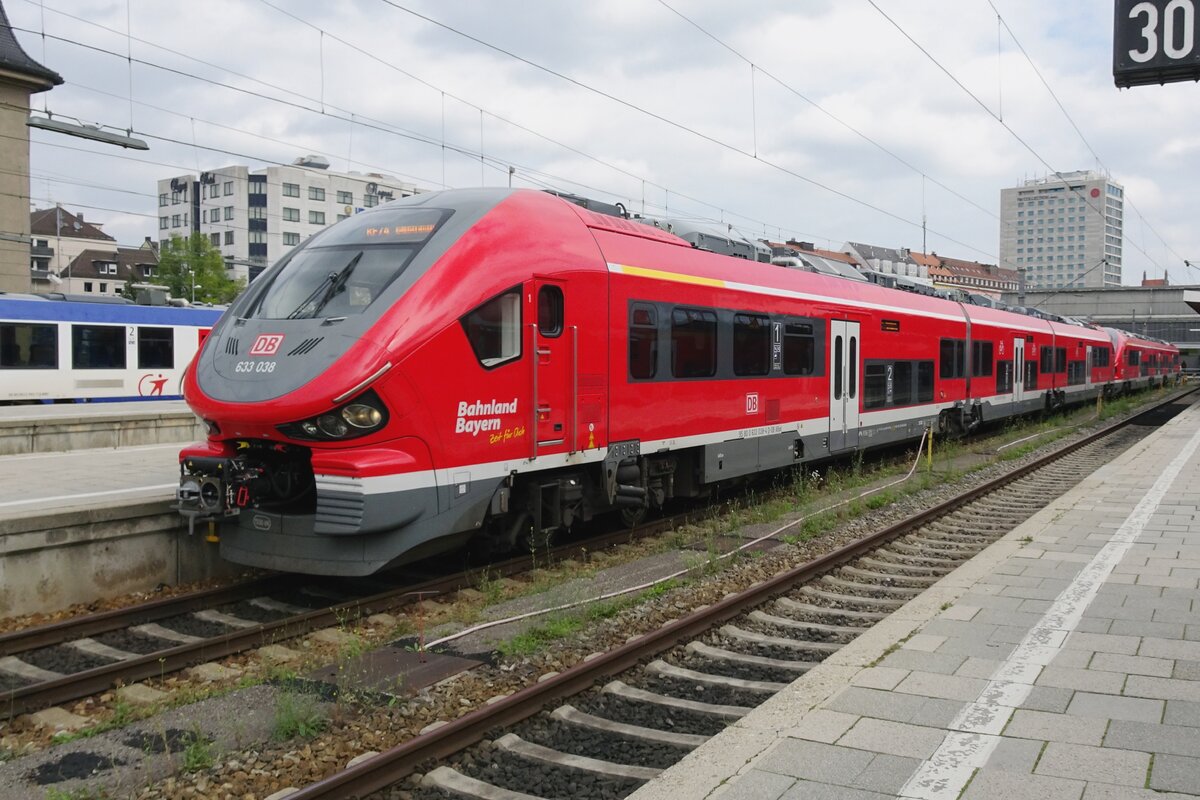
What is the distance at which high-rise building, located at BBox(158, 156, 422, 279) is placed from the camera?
79.8 meters

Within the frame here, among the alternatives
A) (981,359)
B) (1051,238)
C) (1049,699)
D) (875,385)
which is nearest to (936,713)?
(1049,699)

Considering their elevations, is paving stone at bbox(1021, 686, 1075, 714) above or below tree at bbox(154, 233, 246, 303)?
below

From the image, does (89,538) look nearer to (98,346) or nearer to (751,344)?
(751,344)

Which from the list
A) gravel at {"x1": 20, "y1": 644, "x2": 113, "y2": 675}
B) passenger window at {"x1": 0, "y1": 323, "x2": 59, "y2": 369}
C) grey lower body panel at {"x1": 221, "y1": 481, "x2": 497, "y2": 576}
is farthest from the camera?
passenger window at {"x1": 0, "y1": 323, "x2": 59, "y2": 369}

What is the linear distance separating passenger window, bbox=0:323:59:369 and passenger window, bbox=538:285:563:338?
16662mm

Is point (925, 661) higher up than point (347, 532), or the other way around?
point (347, 532)

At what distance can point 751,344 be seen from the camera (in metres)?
12.1

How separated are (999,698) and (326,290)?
18.7ft

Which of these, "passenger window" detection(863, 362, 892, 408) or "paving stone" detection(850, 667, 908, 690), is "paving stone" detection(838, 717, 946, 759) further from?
"passenger window" detection(863, 362, 892, 408)

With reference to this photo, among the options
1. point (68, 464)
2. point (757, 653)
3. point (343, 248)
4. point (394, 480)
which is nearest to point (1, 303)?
point (68, 464)

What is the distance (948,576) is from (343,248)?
6.04 m

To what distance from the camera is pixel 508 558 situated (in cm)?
941

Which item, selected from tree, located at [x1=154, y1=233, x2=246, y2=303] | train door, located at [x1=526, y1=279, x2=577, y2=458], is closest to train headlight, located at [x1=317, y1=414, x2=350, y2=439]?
→ train door, located at [x1=526, y1=279, x2=577, y2=458]

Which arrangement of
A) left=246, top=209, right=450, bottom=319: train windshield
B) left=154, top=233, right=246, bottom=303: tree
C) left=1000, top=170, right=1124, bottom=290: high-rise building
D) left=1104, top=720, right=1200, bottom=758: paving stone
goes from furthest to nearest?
1. left=1000, top=170, right=1124, bottom=290: high-rise building
2. left=154, top=233, right=246, bottom=303: tree
3. left=246, top=209, right=450, bottom=319: train windshield
4. left=1104, top=720, right=1200, bottom=758: paving stone
